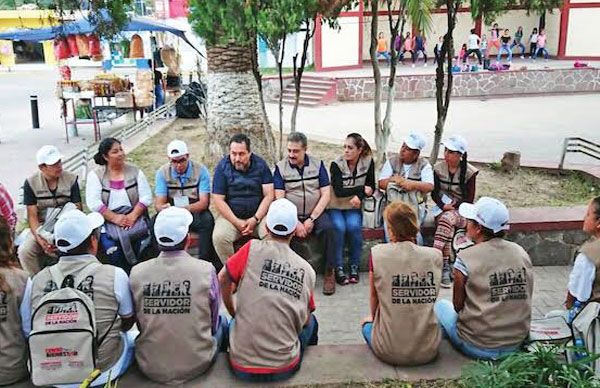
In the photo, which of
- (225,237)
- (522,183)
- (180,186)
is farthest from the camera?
(522,183)

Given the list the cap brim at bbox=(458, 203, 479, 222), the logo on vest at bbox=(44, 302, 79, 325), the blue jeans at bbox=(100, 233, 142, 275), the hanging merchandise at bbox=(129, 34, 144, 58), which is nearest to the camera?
the logo on vest at bbox=(44, 302, 79, 325)

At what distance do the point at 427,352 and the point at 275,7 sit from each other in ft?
13.5

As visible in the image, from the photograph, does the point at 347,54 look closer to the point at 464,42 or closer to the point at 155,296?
the point at 464,42

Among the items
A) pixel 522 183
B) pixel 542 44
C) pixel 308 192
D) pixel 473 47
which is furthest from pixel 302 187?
pixel 542 44

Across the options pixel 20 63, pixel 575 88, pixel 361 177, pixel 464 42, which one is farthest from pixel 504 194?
pixel 20 63

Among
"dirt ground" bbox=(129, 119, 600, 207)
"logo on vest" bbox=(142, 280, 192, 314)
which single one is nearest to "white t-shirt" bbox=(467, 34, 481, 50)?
"dirt ground" bbox=(129, 119, 600, 207)

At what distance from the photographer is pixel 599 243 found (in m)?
3.59

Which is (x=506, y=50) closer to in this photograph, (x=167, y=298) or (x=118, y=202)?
(x=118, y=202)

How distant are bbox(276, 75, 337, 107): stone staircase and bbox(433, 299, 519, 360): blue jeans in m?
16.4

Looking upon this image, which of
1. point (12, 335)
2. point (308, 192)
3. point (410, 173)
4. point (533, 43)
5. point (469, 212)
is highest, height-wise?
point (533, 43)

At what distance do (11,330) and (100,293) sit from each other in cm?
58

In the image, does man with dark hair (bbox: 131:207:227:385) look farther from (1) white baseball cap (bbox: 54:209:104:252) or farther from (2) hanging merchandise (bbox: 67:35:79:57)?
(2) hanging merchandise (bbox: 67:35:79:57)

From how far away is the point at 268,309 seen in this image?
3432 millimetres

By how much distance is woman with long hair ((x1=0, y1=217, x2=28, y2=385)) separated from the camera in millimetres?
3402
